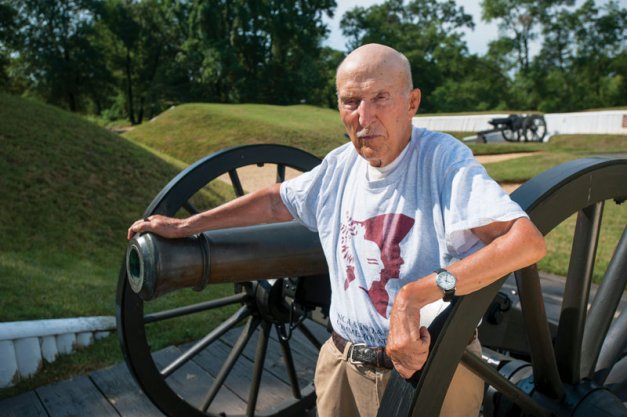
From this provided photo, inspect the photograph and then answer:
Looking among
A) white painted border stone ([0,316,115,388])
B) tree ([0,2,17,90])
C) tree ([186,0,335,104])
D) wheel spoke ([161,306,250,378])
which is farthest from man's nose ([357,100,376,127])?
tree ([186,0,335,104])

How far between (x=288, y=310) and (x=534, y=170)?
28.1ft

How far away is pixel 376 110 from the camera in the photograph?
53.2 inches

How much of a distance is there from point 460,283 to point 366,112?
437mm

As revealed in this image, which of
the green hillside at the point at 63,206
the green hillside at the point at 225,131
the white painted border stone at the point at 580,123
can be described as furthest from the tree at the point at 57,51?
the green hillside at the point at 63,206

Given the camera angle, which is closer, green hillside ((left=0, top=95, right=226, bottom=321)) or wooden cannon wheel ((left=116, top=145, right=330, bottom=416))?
wooden cannon wheel ((left=116, top=145, right=330, bottom=416))

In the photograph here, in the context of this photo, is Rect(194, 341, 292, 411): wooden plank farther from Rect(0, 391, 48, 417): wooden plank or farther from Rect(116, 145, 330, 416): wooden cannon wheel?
Rect(0, 391, 48, 417): wooden plank

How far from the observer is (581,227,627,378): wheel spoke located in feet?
5.71

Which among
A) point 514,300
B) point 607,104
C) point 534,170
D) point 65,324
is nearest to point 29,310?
point 65,324

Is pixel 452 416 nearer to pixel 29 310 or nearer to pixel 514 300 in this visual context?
pixel 514 300

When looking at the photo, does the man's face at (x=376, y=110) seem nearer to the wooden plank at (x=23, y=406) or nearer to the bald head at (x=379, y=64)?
the bald head at (x=379, y=64)

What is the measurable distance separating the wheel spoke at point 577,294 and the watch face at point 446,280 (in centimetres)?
65

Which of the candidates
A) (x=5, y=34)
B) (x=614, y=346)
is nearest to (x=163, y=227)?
(x=614, y=346)

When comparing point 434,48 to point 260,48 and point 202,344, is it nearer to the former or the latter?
point 260,48

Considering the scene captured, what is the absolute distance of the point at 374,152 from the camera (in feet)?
4.57
